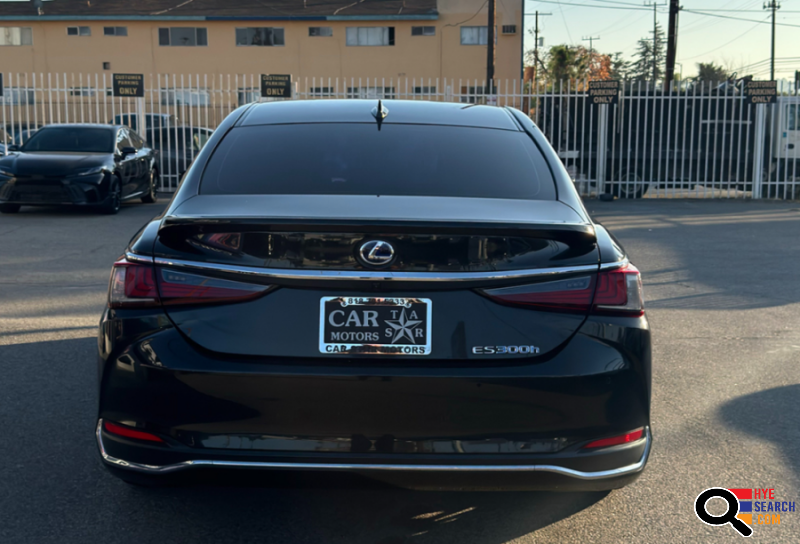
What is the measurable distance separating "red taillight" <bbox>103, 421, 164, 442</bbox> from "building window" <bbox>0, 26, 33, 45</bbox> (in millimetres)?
47852

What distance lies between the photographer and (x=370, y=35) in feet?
145

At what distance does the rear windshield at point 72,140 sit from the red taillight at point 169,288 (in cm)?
1313

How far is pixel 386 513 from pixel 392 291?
1147mm

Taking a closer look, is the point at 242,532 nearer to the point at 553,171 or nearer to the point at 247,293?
the point at 247,293

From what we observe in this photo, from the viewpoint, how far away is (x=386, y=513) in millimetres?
3457

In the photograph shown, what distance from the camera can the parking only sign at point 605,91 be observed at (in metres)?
19.2

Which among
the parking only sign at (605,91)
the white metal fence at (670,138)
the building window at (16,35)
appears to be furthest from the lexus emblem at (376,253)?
the building window at (16,35)

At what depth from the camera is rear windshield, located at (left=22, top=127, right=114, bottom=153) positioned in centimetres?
1516

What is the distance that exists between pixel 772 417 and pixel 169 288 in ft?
11.5

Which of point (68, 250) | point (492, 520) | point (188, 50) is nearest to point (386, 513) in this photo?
point (492, 520)

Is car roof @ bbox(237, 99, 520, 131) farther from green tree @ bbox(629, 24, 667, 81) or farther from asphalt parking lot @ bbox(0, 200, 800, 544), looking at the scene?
green tree @ bbox(629, 24, 667, 81)

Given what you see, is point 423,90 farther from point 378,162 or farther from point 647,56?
point 647,56

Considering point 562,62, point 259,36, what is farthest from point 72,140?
point 562,62

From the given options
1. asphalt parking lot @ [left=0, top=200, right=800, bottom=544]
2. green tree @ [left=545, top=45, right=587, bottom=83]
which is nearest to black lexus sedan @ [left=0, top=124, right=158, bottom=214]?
asphalt parking lot @ [left=0, top=200, right=800, bottom=544]
